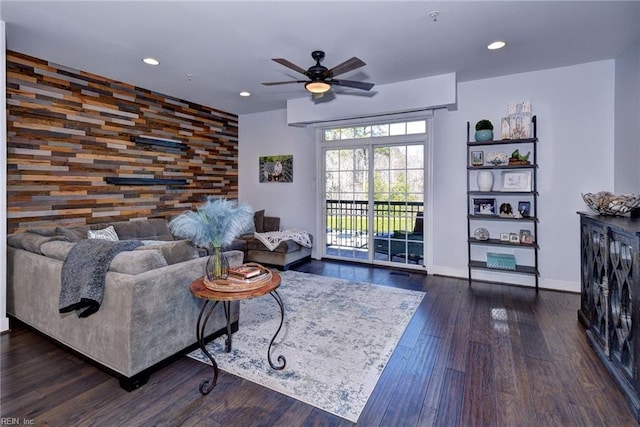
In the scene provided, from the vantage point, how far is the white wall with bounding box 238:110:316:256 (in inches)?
227

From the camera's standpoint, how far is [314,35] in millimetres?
3033

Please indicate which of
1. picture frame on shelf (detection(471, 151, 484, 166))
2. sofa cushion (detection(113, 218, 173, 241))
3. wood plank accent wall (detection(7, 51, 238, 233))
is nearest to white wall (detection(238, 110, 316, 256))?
wood plank accent wall (detection(7, 51, 238, 233))

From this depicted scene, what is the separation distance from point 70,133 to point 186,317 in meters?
3.14

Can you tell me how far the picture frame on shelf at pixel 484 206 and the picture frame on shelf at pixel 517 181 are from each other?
0.82 ft

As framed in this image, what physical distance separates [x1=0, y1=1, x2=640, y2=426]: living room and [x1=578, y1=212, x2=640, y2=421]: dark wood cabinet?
126 centimetres

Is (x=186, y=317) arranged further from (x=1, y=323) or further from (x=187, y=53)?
(x=187, y=53)

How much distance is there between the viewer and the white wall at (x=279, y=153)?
5762 millimetres

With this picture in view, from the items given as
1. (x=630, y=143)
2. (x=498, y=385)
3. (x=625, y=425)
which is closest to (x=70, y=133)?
(x=498, y=385)

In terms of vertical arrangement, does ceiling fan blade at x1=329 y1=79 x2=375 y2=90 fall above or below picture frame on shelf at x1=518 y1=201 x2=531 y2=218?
above

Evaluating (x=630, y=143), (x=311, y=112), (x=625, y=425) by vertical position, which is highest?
(x=311, y=112)

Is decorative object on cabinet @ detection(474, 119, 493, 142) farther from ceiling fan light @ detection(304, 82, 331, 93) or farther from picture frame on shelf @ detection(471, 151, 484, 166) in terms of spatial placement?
ceiling fan light @ detection(304, 82, 331, 93)

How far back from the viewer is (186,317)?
7.55 ft

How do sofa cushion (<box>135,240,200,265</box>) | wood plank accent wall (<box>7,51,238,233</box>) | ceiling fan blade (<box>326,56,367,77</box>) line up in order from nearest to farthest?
sofa cushion (<box>135,240,200,265</box>) < ceiling fan blade (<box>326,56,367,77</box>) < wood plank accent wall (<box>7,51,238,233</box>)

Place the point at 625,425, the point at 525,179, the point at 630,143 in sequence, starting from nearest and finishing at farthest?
the point at 625,425 → the point at 630,143 → the point at 525,179
